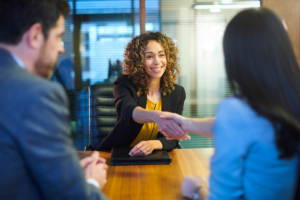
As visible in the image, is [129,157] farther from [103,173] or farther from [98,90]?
[98,90]

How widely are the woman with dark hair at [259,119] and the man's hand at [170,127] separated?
2.53ft

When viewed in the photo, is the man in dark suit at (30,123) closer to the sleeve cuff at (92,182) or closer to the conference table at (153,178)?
the sleeve cuff at (92,182)

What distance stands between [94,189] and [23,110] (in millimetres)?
329

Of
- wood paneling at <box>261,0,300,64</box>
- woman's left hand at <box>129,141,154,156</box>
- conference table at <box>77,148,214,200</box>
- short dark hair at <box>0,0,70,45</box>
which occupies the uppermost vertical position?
wood paneling at <box>261,0,300,64</box>

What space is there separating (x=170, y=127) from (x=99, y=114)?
0.85 metres

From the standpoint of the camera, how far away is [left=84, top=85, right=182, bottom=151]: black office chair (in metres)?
2.16

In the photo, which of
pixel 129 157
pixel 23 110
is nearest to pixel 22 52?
pixel 23 110

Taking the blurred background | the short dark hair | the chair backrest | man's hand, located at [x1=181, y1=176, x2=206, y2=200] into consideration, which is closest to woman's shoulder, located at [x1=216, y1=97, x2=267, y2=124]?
man's hand, located at [x1=181, y1=176, x2=206, y2=200]

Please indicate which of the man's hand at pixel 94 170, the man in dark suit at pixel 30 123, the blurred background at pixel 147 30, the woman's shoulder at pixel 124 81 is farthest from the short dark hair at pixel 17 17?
the blurred background at pixel 147 30

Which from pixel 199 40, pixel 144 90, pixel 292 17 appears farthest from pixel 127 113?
pixel 199 40

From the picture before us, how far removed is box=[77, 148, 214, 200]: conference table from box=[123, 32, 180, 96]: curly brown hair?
0.67 m

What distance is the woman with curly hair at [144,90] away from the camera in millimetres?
1849

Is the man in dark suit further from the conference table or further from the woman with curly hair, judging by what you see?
the woman with curly hair

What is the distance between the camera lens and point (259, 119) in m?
0.68
